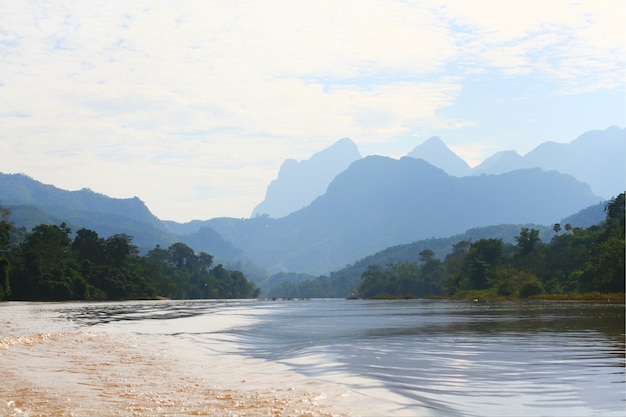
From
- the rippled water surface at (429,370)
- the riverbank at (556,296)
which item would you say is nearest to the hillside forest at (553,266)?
the riverbank at (556,296)

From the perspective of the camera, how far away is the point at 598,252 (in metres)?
101

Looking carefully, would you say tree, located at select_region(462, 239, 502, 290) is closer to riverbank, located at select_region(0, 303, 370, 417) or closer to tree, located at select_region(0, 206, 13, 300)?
tree, located at select_region(0, 206, 13, 300)

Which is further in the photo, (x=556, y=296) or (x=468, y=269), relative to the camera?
(x=468, y=269)

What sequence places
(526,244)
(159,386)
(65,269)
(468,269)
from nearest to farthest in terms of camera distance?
(159,386) → (65,269) → (526,244) → (468,269)

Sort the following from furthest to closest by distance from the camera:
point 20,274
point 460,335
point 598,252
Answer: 1. point 20,274
2. point 598,252
3. point 460,335

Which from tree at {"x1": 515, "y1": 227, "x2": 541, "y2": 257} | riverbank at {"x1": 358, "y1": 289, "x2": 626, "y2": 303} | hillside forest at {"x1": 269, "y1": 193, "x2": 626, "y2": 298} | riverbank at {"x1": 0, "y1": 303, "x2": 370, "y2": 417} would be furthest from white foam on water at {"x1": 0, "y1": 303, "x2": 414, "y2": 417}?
tree at {"x1": 515, "y1": 227, "x2": 541, "y2": 257}

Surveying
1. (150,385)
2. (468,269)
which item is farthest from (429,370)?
(468,269)

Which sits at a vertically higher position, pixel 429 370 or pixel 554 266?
pixel 554 266

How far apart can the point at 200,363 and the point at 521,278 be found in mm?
120392

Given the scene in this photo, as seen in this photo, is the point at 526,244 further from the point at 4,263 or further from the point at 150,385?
the point at 150,385

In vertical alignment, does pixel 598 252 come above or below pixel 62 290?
above

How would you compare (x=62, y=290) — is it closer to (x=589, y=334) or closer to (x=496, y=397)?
(x=589, y=334)

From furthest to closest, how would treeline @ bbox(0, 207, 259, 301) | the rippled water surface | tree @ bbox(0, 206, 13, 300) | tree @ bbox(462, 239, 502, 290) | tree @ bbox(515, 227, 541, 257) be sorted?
tree @ bbox(462, 239, 502, 290), tree @ bbox(515, 227, 541, 257), treeline @ bbox(0, 207, 259, 301), tree @ bbox(0, 206, 13, 300), the rippled water surface

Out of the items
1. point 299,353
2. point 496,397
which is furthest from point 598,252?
point 496,397
